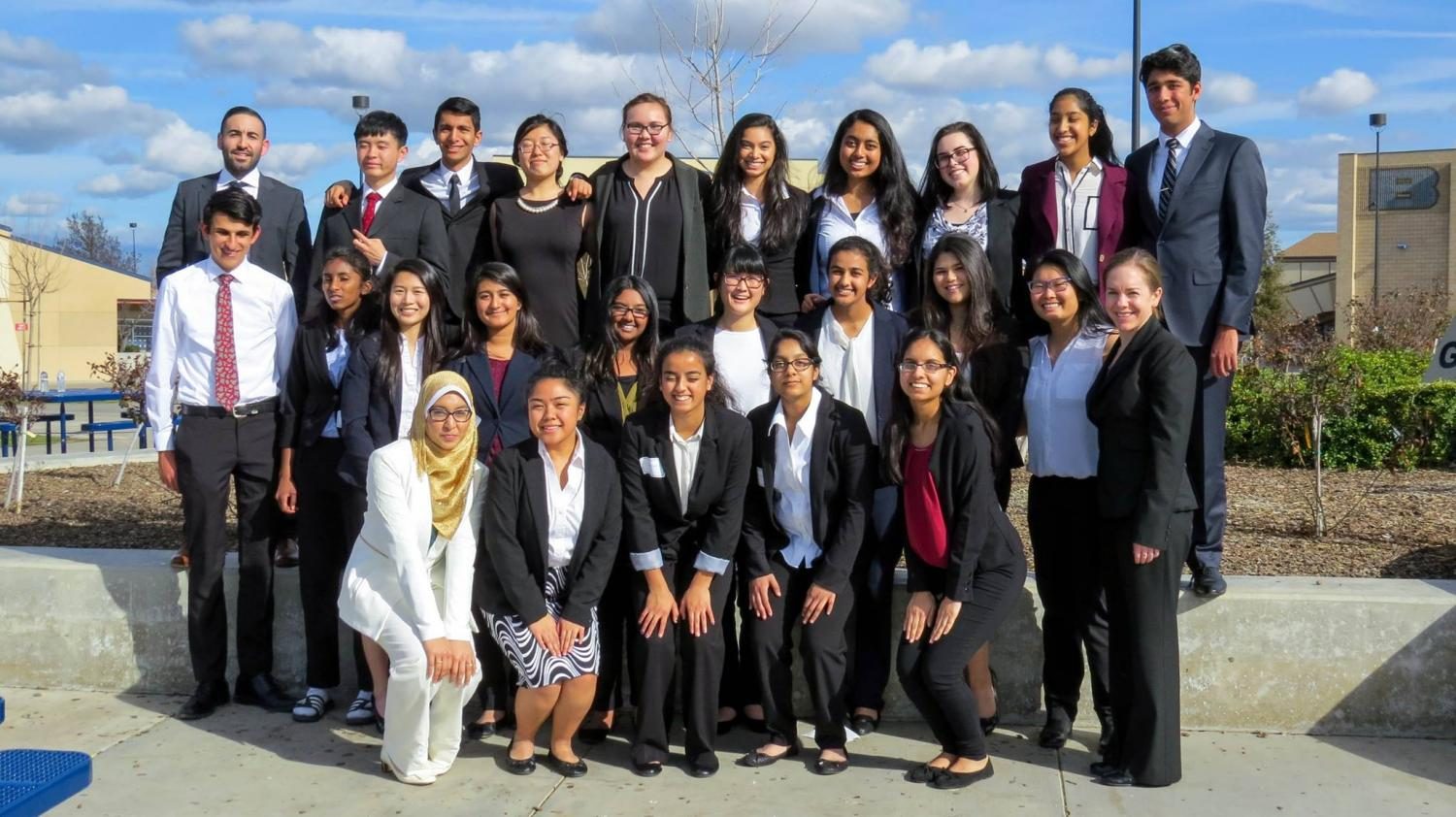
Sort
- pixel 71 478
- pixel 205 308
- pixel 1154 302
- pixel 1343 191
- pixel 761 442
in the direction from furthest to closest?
pixel 1343 191
pixel 71 478
pixel 205 308
pixel 761 442
pixel 1154 302

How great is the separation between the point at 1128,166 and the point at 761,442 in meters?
2.02

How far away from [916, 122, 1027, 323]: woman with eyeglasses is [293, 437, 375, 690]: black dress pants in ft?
8.85

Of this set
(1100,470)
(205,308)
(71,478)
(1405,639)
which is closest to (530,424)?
(205,308)

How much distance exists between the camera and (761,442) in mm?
5031

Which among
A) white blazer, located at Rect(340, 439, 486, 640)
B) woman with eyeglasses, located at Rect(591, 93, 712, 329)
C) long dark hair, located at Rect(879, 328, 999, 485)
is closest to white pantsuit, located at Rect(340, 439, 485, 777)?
white blazer, located at Rect(340, 439, 486, 640)

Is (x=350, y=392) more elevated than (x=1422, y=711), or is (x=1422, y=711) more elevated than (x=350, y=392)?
(x=350, y=392)

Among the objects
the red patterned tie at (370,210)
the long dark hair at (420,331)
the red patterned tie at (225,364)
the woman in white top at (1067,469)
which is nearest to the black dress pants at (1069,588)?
the woman in white top at (1067,469)

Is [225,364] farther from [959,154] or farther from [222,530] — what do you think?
[959,154]

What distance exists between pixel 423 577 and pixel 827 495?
1535mm

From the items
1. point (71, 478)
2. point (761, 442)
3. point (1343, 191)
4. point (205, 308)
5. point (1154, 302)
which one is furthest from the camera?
point (1343, 191)

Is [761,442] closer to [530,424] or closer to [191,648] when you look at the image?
[530,424]

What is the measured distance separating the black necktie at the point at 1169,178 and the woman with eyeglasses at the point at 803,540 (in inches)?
60.3

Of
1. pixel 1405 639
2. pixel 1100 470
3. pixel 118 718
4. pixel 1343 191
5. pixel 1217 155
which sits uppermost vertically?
pixel 1343 191

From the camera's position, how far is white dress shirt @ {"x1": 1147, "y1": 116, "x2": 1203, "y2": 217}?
5273 mm
